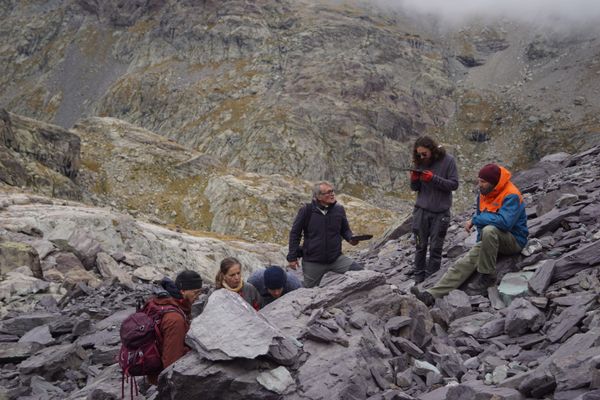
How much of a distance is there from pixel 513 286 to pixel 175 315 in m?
6.96

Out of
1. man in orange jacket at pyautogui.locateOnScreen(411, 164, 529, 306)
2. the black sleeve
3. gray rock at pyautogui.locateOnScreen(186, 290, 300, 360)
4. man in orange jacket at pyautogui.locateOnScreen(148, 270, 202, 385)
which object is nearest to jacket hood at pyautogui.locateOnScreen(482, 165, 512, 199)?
man in orange jacket at pyautogui.locateOnScreen(411, 164, 529, 306)

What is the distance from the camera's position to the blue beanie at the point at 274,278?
34.3 ft

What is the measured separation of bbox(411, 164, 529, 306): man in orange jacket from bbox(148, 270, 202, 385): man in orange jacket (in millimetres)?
5117

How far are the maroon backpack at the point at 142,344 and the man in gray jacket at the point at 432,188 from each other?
711cm

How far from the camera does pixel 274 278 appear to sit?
10.4 meters

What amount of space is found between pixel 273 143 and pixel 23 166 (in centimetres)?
8926

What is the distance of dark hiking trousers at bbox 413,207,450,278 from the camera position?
12445 mm

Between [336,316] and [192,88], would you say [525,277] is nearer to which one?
[336,316]

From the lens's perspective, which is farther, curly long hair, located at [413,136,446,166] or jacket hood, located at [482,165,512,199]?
curly long hair, located at [413,136,446,166]

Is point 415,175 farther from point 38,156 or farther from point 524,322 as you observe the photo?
point 38,156

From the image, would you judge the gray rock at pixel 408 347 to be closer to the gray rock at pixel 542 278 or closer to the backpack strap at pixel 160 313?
the gray rock at pixel 542 278

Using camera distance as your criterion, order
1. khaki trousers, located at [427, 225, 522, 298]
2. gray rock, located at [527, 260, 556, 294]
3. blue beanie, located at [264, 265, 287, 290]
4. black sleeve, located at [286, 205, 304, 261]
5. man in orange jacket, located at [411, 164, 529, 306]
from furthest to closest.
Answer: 1. black sleeve, located at [286, 205, 304, 261]
2. khaki trousers, located at [427, 225, 522, 298]
3. man in orange jacket, located at [411, 164, 529, 306]
4. blue beanie, located at [264, 265, 287, 290]
5. gray rock, located at [527, 260, 556, 294]

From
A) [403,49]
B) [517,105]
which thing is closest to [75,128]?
[403,49]

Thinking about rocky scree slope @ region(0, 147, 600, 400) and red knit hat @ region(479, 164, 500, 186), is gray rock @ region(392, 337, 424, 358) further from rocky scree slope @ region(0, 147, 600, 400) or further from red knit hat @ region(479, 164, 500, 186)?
red knit hat @ region(479, 164, 500, 186)
